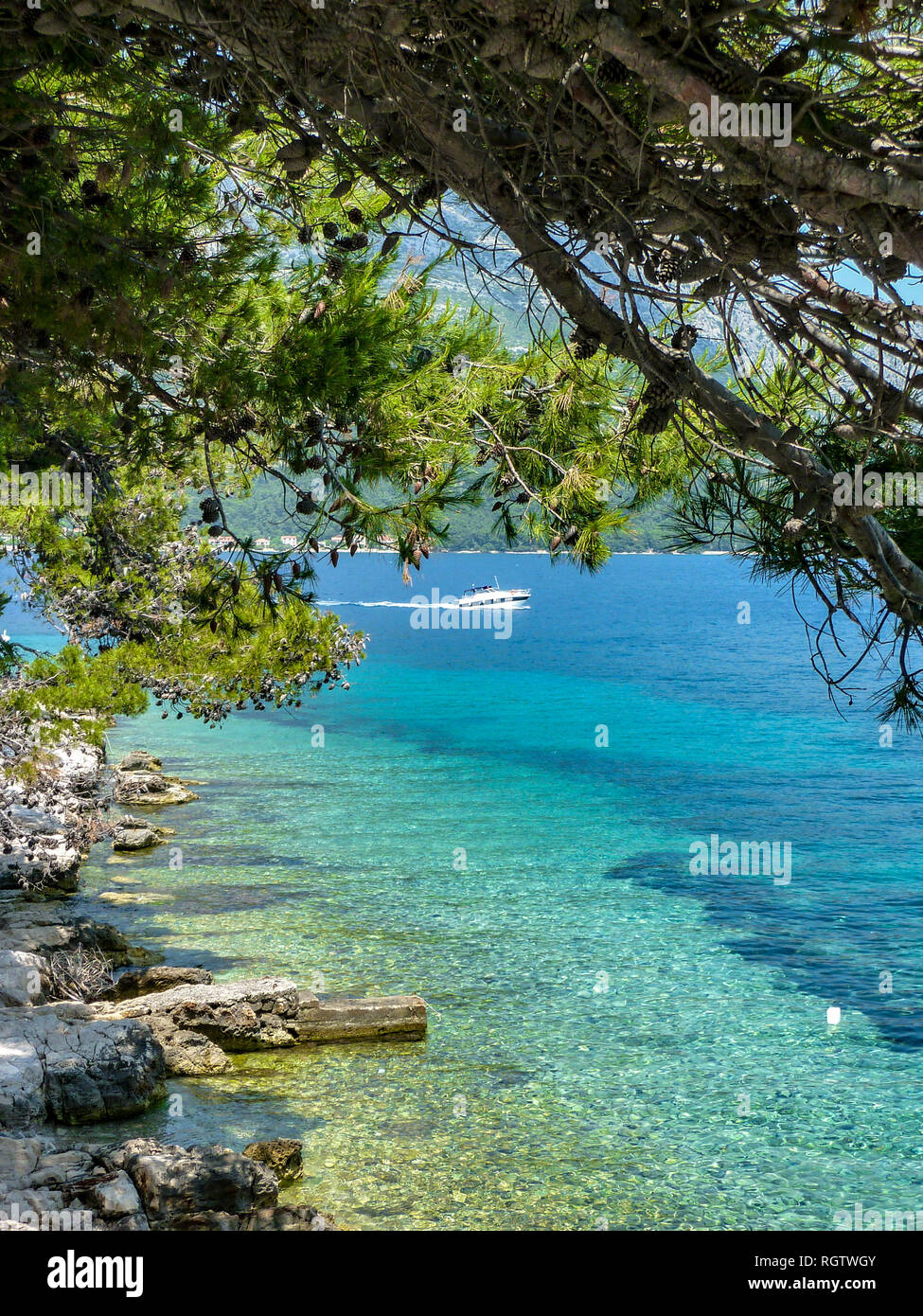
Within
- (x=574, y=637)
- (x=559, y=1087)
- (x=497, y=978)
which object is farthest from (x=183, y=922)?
(x=574, y=637)

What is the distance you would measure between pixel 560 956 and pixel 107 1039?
7.50 meters

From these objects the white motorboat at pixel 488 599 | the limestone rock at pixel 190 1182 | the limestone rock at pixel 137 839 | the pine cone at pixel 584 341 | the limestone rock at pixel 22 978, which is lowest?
the limestone rock at pixel 137 839

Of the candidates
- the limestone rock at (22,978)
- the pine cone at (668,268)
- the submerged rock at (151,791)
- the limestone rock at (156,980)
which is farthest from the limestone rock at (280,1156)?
the submerged rock at (151,791)

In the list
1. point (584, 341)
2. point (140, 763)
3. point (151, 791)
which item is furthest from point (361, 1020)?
point (140, 763)

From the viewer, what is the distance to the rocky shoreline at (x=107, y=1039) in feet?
22.5

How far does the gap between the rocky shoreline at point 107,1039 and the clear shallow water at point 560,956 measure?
1.29 ft

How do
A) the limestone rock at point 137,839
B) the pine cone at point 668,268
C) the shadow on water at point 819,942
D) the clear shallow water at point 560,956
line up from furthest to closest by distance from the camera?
the limestone rock at point 137,839
the shadow on water at point 819,942
the clear shallow water at point 560,956
the pine cone at point 668,268

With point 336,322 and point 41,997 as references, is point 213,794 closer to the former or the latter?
point 41,997

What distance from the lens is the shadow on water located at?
1418 cm

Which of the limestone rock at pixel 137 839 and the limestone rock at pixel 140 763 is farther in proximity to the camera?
the limestone rock at pixel 140 763

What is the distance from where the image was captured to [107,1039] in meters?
9.32

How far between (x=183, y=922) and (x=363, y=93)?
1362 centimetres

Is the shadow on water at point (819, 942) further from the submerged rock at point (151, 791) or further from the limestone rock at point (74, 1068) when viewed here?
the submerged rock at point (151, 791)
